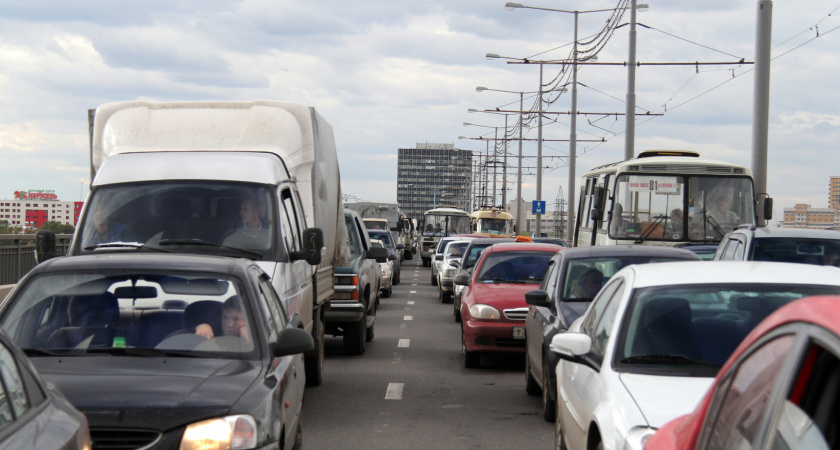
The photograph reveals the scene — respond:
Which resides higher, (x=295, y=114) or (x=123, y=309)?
(x=295, y=114)

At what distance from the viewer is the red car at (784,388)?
6.77ft

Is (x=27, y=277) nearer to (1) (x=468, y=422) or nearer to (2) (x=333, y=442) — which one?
(2) (x=333, y=442)

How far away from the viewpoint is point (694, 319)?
215 inches

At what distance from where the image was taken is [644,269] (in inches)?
228

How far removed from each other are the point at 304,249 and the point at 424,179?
132532mm

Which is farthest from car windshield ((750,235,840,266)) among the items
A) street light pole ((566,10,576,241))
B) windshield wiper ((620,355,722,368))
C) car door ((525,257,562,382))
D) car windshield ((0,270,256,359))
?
street light pole ((566,10,576,241))

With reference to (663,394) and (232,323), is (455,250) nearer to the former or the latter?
(232,323)

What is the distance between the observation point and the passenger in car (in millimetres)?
5777

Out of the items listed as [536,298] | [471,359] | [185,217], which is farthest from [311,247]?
[471,359]

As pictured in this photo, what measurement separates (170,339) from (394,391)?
206 inches

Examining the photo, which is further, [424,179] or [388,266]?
[424,179]

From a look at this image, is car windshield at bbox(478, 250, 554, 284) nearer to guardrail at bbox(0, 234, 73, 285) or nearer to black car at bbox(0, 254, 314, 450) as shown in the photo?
black car at bbox(0, 254, 314, 450)

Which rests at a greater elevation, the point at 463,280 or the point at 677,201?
the point at 677,201

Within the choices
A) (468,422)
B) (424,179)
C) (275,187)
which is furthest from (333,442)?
(424,179)
